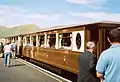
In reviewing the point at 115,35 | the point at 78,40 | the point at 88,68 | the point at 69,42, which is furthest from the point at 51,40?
the point at 115,35

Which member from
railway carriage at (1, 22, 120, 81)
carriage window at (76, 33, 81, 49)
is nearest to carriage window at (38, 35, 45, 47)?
railway carriage at (1, 22, 120, 81)

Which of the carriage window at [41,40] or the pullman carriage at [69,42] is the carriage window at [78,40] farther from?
the carriage window at [41,40]

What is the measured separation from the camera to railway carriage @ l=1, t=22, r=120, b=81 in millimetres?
12945

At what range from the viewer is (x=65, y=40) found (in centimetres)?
1639

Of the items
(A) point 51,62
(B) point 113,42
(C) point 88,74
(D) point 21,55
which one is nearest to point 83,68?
(C) point 88,74

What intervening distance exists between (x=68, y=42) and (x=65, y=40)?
1.38 ft

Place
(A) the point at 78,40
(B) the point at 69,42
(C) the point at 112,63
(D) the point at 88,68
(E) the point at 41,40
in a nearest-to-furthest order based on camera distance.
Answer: (C) the point at 112,63, (D) the point at 88,68, (A) the point at 78,40, (B) the point at 69,42, (E) the point at 41,40

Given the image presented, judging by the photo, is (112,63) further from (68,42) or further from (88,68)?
(68,42)

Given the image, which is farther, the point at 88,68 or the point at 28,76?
the point at 28,76

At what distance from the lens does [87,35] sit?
44.1 feet

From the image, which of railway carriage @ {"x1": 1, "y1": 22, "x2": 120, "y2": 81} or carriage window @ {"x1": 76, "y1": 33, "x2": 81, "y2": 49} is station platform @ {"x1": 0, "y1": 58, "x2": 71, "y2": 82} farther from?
carriage window @ {"x1": 76, "y1": 33, "x2": 81, "y2": 49}

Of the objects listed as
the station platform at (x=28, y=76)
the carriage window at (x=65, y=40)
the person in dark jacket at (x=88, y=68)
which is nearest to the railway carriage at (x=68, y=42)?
the carriage window at (x=65, y=40)

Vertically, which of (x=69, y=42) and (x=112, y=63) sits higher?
(x=69, y=42)

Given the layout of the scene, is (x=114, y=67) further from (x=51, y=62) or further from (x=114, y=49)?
(x=51, y=62)
